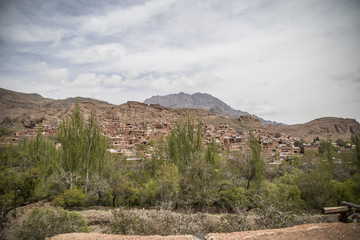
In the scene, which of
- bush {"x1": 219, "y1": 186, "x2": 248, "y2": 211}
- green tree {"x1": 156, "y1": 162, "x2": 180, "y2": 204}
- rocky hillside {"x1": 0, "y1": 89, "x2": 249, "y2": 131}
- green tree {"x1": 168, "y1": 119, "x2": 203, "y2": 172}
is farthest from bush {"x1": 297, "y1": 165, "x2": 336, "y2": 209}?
rocky hillside {"x1": 0, "y1": 89, "x2": 249, "y2": 131}

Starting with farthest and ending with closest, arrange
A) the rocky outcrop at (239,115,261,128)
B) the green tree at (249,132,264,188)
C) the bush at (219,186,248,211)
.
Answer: the rocky outcrop at (239,115,261,128)
the green tree at (249,132,264,188)
the bush at (219,186,248,211)

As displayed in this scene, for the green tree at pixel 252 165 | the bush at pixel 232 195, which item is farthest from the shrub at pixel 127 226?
the green tree at pixel 252 165

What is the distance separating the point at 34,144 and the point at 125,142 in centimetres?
2790

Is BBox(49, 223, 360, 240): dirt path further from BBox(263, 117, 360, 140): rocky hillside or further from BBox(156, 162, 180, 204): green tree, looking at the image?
BBox(263, 117, 360, 140): rocky hillside

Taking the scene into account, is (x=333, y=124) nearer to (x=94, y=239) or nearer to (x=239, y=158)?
(x=239, y=158)

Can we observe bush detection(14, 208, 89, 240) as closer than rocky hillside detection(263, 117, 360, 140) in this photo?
Yes

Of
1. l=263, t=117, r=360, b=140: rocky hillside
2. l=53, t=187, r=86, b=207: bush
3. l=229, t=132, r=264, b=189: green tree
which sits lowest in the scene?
l=53, t=187, r=86, b=207: bush

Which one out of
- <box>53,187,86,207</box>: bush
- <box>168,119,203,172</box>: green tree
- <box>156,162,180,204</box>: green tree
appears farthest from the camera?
<box>168,119,203,172</box>: green tree

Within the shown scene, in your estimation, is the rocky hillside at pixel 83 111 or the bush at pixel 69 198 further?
the rocky hillside at pixel 83 111

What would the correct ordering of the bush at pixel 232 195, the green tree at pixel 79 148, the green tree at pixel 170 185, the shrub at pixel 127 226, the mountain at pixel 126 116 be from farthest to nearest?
the mountain at pixel 126 116 → the green tree at pixel 79 148 → the green tree at pixel 170 185 → the bush at pixel 232 195 → the shrub at pixel 127 226

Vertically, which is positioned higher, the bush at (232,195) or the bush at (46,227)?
the bush at (46,227)

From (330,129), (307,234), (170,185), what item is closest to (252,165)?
(170,185)

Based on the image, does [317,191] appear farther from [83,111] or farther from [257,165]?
[83,111]

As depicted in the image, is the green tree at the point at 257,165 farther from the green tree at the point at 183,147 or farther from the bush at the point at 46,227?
the bush at the point at 46,227
